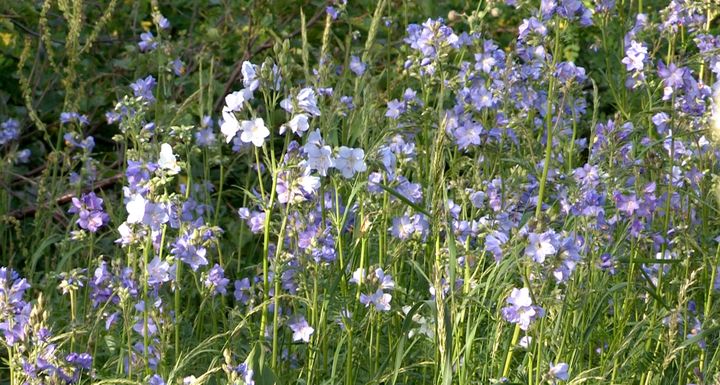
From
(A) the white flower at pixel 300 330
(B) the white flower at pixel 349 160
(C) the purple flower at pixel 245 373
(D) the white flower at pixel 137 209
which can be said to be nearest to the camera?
(C) the purple flower at pixel 245 373

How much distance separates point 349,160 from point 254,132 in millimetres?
256

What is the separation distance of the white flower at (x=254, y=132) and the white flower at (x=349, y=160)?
0.21m

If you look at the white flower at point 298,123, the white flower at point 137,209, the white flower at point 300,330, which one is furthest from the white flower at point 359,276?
the white flower at point 137,209

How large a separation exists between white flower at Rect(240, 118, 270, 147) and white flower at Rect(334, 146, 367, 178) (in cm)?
21

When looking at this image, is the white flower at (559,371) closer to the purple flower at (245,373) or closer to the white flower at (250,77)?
the purple flower at (245,373)

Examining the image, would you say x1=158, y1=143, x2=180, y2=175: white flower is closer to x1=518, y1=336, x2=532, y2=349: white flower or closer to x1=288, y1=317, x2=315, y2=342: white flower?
x1=288, y1=317, x2=315, y2=342: white flower

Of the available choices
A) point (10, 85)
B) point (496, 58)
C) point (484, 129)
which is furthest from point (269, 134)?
point (10, 85)

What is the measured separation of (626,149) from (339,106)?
79 cm

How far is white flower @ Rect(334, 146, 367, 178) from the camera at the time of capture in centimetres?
246

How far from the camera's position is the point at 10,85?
17.0 feet

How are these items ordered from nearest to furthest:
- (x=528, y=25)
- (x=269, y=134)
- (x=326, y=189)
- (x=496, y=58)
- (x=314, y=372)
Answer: (x=269, y=134)
(x=314, y=372)
(x=528, y=25)
(x=326, y=189)
(x=496, y=58)

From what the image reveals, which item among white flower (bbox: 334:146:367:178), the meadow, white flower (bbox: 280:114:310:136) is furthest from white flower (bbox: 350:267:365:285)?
white flower (bbox: 280:114:310:136)

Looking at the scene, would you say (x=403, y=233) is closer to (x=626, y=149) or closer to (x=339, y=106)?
(x=339, y=106)

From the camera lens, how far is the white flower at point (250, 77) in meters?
2.31
